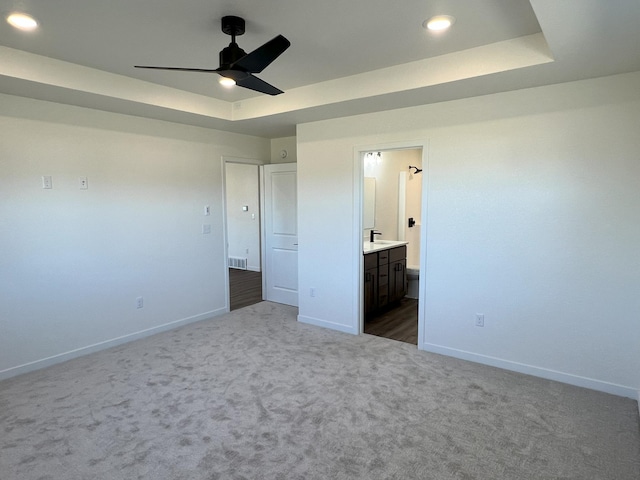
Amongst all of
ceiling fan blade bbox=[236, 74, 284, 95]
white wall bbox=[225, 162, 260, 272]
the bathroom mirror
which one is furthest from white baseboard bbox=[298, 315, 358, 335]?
white wall bbox=[225, 162, 260, 272]

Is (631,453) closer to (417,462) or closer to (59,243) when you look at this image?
(417,462)

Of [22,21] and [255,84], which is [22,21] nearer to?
[22,21]

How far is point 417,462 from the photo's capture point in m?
2.18

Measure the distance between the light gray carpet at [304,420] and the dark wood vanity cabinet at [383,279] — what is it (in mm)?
1079

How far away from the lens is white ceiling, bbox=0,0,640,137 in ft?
7.04

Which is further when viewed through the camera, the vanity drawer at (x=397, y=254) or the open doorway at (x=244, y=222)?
the open doorway at (x=244, y=222)

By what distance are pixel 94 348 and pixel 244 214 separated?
448cm

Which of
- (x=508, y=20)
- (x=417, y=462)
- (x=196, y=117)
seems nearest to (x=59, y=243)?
(x=196, y=117)

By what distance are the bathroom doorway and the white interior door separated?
Result: 3.45ft

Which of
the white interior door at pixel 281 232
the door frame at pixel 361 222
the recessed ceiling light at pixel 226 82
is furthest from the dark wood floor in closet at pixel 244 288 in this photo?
the recessed ceiling light at pixel 226 82

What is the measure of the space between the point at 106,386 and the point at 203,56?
273cm

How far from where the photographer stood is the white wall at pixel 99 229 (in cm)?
328

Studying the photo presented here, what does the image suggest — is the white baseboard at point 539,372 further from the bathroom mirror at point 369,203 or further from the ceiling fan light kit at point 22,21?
the ceiling fan light kit at point 22,21

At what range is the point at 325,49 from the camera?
279 cm
